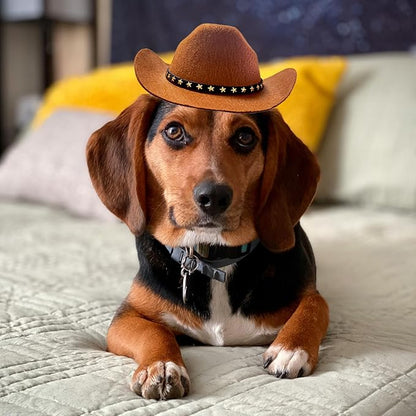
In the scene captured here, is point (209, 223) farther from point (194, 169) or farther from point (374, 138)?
point (374, 138)

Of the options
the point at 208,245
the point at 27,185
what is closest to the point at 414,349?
the point at 208,245

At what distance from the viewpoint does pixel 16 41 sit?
4.12 meters

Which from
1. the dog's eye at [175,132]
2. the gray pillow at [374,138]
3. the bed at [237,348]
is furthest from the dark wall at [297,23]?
the dog's eye at [175,132]

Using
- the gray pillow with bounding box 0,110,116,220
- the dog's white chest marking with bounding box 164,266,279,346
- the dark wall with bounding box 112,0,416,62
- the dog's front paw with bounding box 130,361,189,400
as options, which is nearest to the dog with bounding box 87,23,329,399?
the dog's white chest marking with bounding box 164,266,279,346

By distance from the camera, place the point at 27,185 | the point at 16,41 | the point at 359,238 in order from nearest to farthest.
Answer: the point at 359,238 < the point at 27,185 < the point at 16,41

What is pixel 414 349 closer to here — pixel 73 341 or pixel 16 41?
pixel 73 341

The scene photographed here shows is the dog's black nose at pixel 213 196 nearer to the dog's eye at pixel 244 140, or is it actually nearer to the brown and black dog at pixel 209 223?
the brown and black dog at pixel 209 223

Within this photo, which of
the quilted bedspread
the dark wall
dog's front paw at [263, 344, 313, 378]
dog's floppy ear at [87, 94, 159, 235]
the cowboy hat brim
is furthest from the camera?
the dark wall

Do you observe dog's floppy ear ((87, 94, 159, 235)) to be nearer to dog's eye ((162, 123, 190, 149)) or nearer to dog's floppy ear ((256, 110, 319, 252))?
dog's eye ((162, 123, 190, 149))

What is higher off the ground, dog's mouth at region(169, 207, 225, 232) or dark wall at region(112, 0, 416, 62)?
dark wall at region(112, 0, 416, 62)

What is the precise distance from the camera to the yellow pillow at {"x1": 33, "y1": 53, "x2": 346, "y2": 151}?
2.60m

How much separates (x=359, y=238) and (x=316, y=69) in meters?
0.82

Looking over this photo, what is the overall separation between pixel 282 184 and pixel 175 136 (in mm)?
232

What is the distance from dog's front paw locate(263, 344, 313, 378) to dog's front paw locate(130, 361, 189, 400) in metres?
0.16
